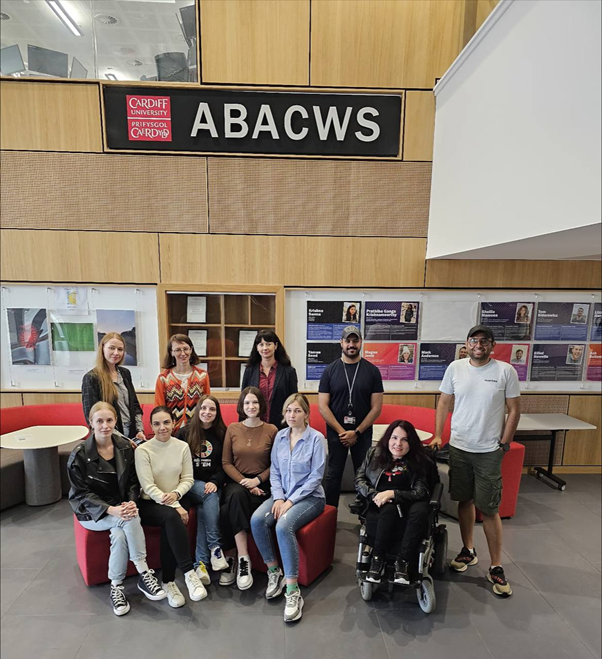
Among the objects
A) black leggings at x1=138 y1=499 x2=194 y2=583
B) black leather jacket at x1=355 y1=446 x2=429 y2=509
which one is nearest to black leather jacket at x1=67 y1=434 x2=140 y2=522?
black leggings at x1=138 y1=499 x2=194 y2=583

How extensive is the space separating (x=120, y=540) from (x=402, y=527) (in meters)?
1.86

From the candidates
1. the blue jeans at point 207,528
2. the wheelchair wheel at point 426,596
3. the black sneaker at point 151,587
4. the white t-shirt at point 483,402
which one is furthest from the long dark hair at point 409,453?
the black sneaker at point 151,587

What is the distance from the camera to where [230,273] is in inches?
178

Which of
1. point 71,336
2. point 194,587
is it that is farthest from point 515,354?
point 71,336

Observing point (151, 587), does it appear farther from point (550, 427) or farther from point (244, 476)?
point (550, 427)

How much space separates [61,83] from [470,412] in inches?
190

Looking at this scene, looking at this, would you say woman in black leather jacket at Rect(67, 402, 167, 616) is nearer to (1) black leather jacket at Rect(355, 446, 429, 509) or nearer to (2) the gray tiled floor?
(2) the gray tiled floor

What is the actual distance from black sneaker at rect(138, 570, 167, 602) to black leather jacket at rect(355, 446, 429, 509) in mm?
1459

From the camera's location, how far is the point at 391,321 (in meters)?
4.69

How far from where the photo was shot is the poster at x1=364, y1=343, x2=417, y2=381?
4727 mm

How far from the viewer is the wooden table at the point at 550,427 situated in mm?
4391

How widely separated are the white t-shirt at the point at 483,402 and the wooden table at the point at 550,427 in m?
1.57

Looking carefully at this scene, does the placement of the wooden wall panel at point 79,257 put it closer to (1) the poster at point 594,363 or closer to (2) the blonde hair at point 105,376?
(2) the blonde hair at point 105,376

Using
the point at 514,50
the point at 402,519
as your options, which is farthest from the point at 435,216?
the point at 402,519
